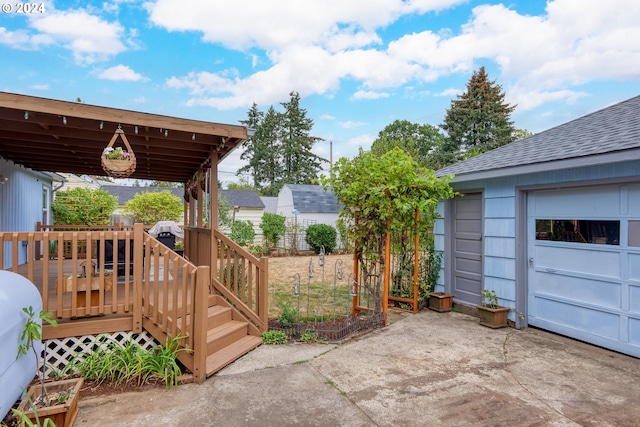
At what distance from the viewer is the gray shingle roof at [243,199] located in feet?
67.5

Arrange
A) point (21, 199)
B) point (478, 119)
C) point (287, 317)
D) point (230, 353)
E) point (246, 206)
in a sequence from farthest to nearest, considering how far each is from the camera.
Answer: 1. point (478, 119)
2. point (246, 206)
3. point (21, 199)
4. point (287, 317)
5. point (230, 353)

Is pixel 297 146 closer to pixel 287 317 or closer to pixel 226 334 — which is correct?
pixel 287 317

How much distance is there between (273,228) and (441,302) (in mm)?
9780

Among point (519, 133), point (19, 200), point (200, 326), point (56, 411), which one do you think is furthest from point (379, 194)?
point (519, 133)

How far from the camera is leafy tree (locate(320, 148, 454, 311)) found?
522cm

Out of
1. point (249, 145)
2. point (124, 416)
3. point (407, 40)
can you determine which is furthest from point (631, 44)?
point (249, 145)

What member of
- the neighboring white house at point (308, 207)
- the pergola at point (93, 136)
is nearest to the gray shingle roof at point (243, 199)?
the neighboring white house at point (308, 207)

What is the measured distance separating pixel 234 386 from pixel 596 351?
13.2 feet

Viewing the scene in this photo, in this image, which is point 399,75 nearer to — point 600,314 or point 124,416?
point 600,314

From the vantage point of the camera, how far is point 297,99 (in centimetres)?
3381

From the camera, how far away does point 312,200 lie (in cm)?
1836

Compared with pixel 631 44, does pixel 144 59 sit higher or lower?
higher

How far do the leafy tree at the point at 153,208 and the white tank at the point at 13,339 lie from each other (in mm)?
14169

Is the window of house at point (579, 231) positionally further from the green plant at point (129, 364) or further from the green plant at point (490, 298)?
the green plant at point (129, 364)
